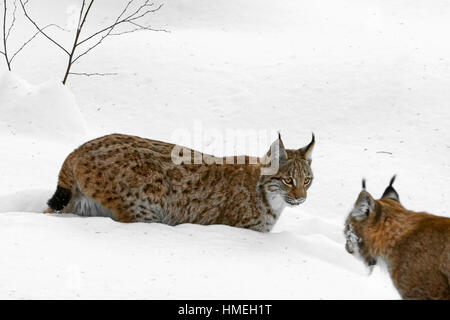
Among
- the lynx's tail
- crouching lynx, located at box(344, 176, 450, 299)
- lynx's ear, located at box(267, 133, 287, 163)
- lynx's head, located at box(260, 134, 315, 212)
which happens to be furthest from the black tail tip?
crouching lynx, located at box(344, 176, 450, 299)

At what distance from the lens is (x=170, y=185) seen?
22.6ft

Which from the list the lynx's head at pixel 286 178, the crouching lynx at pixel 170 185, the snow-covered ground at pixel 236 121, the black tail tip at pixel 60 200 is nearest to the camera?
the snow-covered ground at pixel 236 121

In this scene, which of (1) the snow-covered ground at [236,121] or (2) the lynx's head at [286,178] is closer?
(1) the snow-covered ground at [236,121]

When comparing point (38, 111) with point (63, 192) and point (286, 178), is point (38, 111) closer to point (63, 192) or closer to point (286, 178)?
point (63, 192)

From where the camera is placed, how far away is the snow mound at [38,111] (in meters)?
10.6

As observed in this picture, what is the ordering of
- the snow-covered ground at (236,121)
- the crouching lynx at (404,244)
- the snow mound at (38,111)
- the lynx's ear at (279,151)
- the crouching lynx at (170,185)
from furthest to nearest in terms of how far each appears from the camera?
1. the snow mound at (38,111)
2. the lynx's ear at (279,151)
3. the crouching lynx at (170,185)
4. the snow-covered ground at (236,121)
5. the crouching lynx at (404,244)

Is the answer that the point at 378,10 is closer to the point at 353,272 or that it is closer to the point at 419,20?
the point at 419,20

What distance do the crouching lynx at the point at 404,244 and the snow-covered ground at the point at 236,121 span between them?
0.96 feet

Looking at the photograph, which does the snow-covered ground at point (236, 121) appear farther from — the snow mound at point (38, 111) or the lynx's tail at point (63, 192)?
the lynx's tail at point (63, 192)

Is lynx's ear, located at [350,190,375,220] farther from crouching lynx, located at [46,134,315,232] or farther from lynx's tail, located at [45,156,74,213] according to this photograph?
lynx's tail, located at [45,156,74,213]

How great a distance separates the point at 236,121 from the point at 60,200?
673 centimetres

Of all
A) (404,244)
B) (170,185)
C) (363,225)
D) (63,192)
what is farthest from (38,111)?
(404,244)

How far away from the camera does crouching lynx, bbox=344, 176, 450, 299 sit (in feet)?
16.0

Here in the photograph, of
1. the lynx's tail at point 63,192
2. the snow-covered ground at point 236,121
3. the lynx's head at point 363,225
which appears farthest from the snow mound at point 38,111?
the lynx's head at point 363,225
